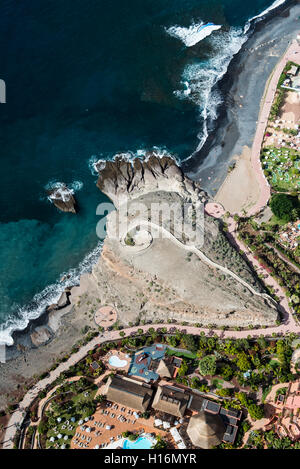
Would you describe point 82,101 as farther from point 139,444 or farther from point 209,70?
point 139,444

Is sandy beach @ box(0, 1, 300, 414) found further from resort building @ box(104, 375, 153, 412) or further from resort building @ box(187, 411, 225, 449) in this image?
resort building @ box(187, 411, 225, 449)

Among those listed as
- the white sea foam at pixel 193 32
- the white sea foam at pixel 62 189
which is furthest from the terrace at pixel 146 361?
the white sea foam at pixel 193 32

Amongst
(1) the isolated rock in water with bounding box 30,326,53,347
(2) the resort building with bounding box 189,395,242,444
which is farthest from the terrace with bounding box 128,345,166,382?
(1) the isolated rock in water with bounding box 30,326,53,347

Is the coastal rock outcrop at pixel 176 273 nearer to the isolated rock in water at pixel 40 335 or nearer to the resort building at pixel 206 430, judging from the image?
the isolated rock in water at pixel 40 335

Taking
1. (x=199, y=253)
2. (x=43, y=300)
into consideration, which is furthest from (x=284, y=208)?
(x=43, y=300)

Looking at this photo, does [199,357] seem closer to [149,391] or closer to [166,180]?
[149,391]
